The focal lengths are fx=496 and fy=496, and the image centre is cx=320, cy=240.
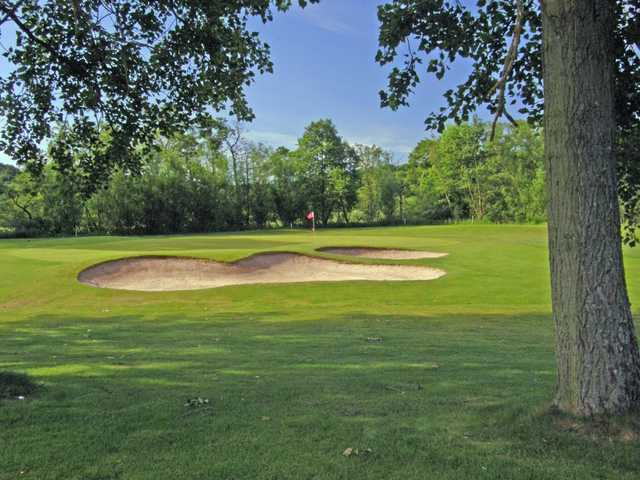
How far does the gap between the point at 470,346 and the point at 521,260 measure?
701 inches

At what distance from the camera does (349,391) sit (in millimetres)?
5672

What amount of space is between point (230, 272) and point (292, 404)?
1873cm

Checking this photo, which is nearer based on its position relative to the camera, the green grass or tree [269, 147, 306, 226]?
the green grass

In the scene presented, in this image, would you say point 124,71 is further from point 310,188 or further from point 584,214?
point 310,188

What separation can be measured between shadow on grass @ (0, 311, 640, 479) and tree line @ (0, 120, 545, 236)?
54.5 meters

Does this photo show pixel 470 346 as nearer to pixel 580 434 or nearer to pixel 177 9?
pixel 580 434

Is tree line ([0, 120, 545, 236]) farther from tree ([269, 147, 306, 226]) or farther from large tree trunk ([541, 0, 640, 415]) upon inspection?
large tree trunk ([541, 0, 640, 415])

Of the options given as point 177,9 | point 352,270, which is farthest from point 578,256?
point 352,270

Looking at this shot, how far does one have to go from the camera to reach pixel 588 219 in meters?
3.88

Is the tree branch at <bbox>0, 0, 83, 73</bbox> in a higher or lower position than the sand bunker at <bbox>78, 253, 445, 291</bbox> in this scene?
higher

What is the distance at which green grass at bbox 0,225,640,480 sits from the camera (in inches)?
141

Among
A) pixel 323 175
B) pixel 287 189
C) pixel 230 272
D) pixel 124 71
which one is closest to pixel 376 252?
pixel 230 272

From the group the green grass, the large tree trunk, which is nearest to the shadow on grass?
the green grass

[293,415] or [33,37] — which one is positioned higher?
[33,37]
